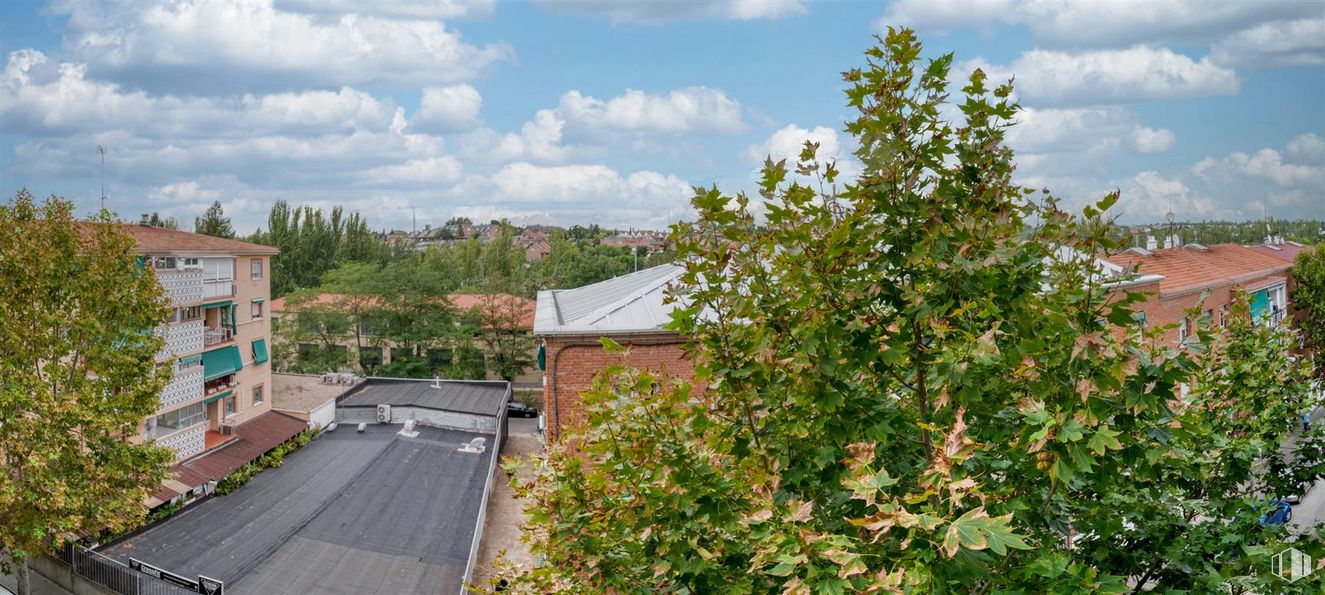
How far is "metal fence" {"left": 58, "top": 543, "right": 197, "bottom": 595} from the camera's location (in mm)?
17627

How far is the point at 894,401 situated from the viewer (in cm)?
512

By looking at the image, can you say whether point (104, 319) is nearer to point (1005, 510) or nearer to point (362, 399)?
point (362, 399)

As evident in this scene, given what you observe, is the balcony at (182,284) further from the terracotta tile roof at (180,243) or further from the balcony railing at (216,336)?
the balcony railing at (216,336)

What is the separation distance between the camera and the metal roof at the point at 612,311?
13.9 metres

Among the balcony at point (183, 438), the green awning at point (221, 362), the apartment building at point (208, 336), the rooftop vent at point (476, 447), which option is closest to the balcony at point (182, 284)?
the apartment building at point (208, 336)

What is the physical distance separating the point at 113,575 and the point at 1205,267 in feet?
134

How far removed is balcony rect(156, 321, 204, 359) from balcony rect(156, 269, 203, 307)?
33.5 inches

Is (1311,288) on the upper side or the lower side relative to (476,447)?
upper

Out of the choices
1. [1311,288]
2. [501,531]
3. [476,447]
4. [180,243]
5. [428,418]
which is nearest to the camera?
[501,531]

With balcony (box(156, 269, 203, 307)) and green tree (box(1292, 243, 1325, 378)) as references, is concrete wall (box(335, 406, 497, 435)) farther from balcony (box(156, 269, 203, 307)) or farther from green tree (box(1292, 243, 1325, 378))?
green tree (box(1292, 243, 1325, 378))

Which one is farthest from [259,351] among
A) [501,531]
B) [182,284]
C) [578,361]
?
[578,361]

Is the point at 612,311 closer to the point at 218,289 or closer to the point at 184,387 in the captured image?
the point at 184,387

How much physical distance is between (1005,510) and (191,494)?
26.3 meters

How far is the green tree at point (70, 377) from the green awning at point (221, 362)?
43.3 ft
